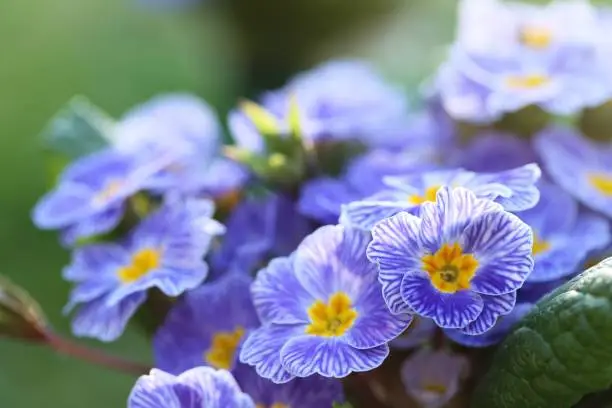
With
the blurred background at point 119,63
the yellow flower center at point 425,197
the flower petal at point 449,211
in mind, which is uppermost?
the flower petal at point 449,211

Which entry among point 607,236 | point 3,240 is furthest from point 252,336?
point 3,240

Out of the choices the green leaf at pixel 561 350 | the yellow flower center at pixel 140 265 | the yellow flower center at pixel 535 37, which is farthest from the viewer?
the yellow flower center at pixel 535 37

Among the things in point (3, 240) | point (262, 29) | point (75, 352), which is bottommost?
point (3, 240)

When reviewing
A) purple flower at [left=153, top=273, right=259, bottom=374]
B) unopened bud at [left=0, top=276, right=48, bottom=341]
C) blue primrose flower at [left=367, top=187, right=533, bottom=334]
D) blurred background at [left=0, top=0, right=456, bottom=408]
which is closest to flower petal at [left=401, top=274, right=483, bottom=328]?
blue primrose flower at [left=367, top=187, right=533, bottom=334]

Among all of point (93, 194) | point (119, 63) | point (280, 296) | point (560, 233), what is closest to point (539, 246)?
point (560, 233)

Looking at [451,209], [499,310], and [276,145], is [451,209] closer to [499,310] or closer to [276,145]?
[499,310]

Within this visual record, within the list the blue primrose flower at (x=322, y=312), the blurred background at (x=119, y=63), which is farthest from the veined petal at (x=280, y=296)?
the blurred background at (x=119, y=63)

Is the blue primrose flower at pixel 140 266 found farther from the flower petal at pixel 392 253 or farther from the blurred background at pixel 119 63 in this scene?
the blurred background at pixel 119 63
